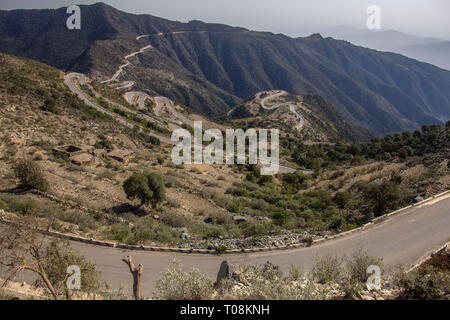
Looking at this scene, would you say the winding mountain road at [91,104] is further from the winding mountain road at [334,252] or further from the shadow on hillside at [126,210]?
the winding mountain road at [334,252]

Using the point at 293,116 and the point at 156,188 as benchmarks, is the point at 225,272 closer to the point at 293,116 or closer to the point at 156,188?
the point at 156,188

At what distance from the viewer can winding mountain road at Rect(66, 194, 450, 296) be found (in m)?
10.1

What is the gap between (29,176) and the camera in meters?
15.1

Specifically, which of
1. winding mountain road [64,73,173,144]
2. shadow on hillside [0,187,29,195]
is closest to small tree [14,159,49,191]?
shadow on hillside [0,187,29,195]

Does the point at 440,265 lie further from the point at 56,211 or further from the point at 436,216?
the point at 56,211

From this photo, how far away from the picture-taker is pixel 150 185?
17.1 metres

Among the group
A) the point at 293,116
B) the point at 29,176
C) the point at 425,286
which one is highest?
the point at 293,116

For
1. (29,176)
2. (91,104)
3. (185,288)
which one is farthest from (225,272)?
(91,104)

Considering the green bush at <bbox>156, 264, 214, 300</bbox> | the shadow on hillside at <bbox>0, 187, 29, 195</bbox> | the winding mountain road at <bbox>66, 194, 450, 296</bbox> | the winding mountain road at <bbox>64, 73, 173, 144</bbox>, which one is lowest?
the winding mountain road at <bbox>66, 194, 450, 296</bbox>

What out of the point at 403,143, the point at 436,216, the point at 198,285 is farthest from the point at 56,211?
the point at 403,143

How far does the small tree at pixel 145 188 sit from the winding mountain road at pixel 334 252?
5.57 metres

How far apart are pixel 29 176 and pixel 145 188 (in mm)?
6292

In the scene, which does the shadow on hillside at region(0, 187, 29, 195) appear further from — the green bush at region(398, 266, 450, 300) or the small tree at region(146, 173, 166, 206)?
the green bush at region(398, 266, 450, 300)

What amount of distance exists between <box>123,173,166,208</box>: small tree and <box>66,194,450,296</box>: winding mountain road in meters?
5.57
